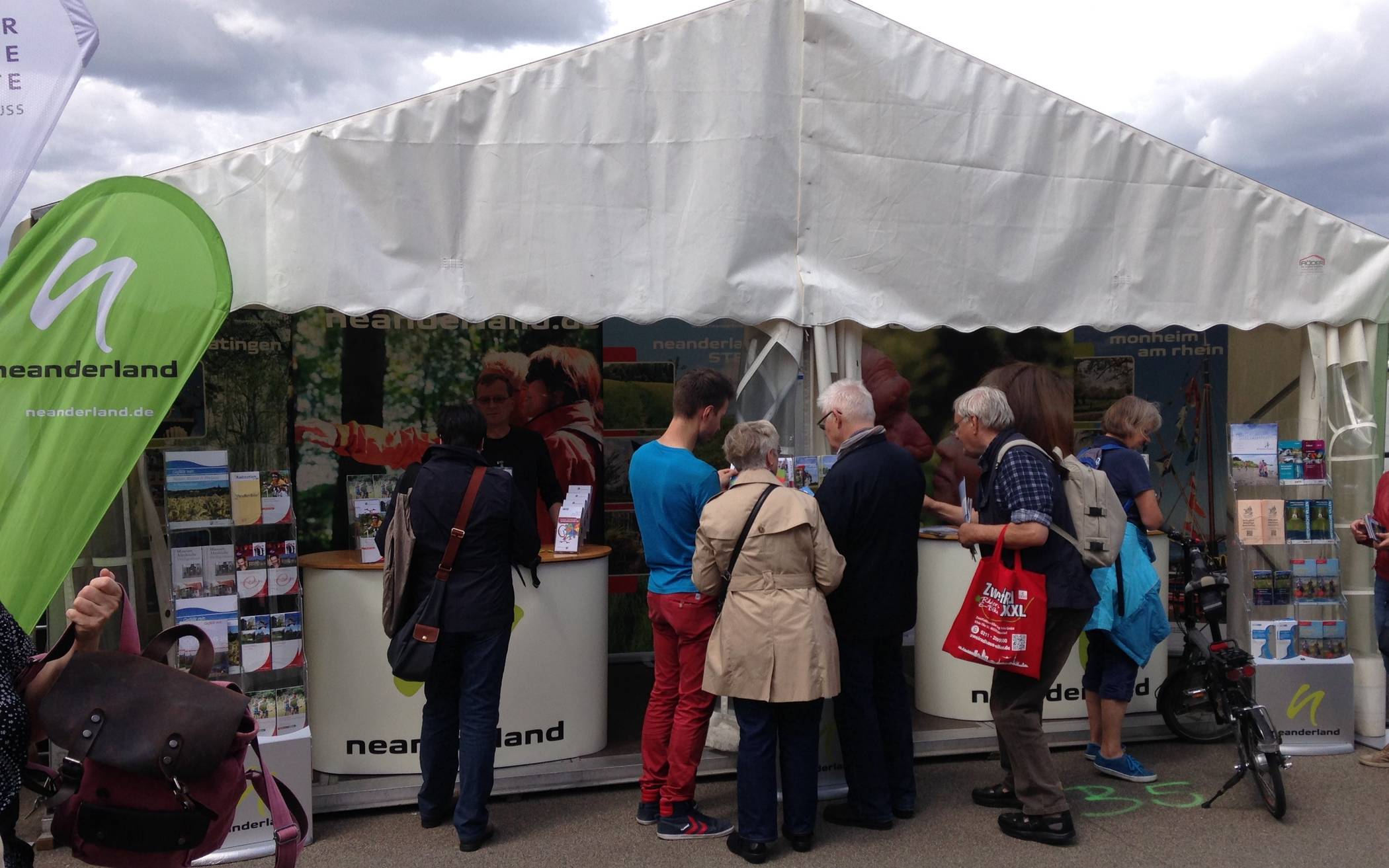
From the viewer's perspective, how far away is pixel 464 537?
12.6 feet

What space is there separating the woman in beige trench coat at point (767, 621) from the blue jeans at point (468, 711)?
0.80m

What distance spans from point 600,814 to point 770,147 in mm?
2723

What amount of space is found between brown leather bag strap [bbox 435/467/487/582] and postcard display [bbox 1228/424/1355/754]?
342 centimetres

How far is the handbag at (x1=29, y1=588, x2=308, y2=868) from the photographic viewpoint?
1.92m

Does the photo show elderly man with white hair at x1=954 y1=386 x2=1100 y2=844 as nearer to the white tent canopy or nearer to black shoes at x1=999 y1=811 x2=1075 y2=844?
black shoes at x1=999 y1=811 x2=1075 y2=844

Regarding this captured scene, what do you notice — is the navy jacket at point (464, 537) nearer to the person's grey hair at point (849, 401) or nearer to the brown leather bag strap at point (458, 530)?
the brown leather bag strap at point (458, 530)

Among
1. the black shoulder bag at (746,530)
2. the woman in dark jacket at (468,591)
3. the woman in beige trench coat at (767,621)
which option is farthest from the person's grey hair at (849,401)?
the woman in dark jacket at (468,591)

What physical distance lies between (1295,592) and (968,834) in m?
2.12

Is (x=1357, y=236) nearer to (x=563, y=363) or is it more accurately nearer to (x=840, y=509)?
(x=840, y=509)

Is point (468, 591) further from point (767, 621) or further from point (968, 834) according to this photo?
point (968, 834)

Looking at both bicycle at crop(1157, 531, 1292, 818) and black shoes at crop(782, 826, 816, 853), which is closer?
black shoes at crop(782, 826, 816, 853)

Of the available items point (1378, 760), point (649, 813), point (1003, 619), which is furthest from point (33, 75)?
point (1378, 760)

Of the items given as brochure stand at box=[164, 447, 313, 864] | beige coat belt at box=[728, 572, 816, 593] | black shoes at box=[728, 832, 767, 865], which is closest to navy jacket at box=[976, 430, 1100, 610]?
beige coat belt at box=[728, 572, 816, 593]

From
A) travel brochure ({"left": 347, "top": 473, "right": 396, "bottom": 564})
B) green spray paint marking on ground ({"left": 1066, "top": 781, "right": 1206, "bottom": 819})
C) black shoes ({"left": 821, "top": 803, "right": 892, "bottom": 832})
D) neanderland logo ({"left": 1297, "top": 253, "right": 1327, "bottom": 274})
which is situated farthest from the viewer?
neanderland logo ({"left": 1297, "top": 253, "right": 1327, "bottom": 274})
